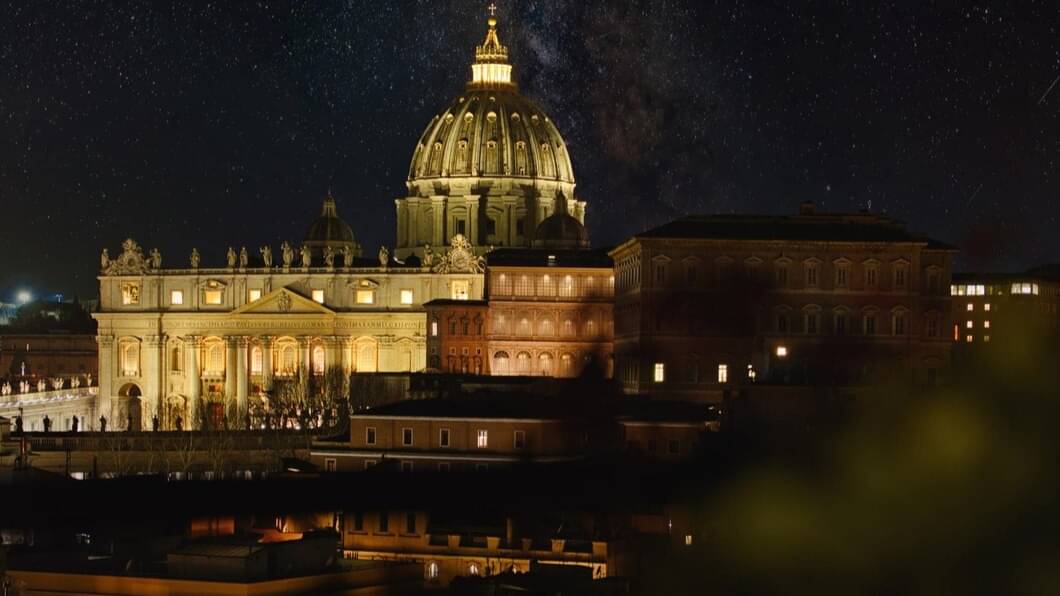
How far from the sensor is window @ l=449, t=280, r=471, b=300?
120938mm

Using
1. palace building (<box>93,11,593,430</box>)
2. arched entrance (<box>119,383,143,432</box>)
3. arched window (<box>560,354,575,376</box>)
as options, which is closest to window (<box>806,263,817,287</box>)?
arched window (<box>560,354,575,376</box>)

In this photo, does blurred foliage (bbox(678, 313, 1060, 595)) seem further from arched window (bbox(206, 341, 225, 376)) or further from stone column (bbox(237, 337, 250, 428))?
arched window (bbox(206, 341, 225, 376))

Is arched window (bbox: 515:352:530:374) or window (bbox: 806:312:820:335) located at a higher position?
window (bbox: 806:312:820:335)

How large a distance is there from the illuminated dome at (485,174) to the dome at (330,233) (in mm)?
3791

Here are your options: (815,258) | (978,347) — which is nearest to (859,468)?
(815,258)

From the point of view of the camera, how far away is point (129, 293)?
12694cm

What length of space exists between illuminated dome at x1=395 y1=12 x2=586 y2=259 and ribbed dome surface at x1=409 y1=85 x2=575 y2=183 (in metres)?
0.06

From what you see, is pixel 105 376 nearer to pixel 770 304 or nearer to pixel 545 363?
pixel 545 363

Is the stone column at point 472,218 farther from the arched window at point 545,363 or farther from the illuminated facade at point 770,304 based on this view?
the illuminated facade at point 770,304

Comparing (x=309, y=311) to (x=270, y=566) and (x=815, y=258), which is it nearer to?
(x=815, y=258)

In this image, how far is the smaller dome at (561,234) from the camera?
10644cm

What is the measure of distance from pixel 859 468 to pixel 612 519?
5.34 meters

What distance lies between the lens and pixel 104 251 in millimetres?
127812

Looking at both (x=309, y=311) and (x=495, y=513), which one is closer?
(x=495, y=513)
